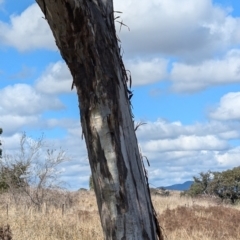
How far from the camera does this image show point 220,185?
33125mm

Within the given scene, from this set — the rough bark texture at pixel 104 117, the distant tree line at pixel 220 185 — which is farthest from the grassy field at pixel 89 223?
the distant tree line at pixel 220 185

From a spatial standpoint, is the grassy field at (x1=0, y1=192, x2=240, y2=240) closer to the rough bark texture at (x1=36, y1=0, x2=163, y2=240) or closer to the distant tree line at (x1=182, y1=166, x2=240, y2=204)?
the rough bark texture at (x1=36, y1=0, x2=163, y2=240)

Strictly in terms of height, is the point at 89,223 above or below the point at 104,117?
below

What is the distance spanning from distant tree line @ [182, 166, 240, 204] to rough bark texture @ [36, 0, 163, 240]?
2850 centimetres

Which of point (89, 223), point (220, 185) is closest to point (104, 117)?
point (89, 223)

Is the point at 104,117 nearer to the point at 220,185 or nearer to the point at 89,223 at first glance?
the point at 89,223

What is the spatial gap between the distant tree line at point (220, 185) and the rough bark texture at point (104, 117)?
2850 cm

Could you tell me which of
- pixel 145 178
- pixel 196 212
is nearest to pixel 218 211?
pixel 196 212

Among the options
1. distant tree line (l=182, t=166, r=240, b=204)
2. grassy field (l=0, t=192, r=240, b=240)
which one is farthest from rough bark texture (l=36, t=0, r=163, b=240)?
distant tree line (l=182, t=166, r=240, b=204)

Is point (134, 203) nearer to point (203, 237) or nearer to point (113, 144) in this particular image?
point (113, 144)

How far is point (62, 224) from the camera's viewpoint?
10.9 meters

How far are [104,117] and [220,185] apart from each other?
29935mm

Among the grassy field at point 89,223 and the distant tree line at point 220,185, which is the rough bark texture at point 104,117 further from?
the distant tree line at point 220,185

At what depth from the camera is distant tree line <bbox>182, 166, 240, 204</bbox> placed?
32.5m
